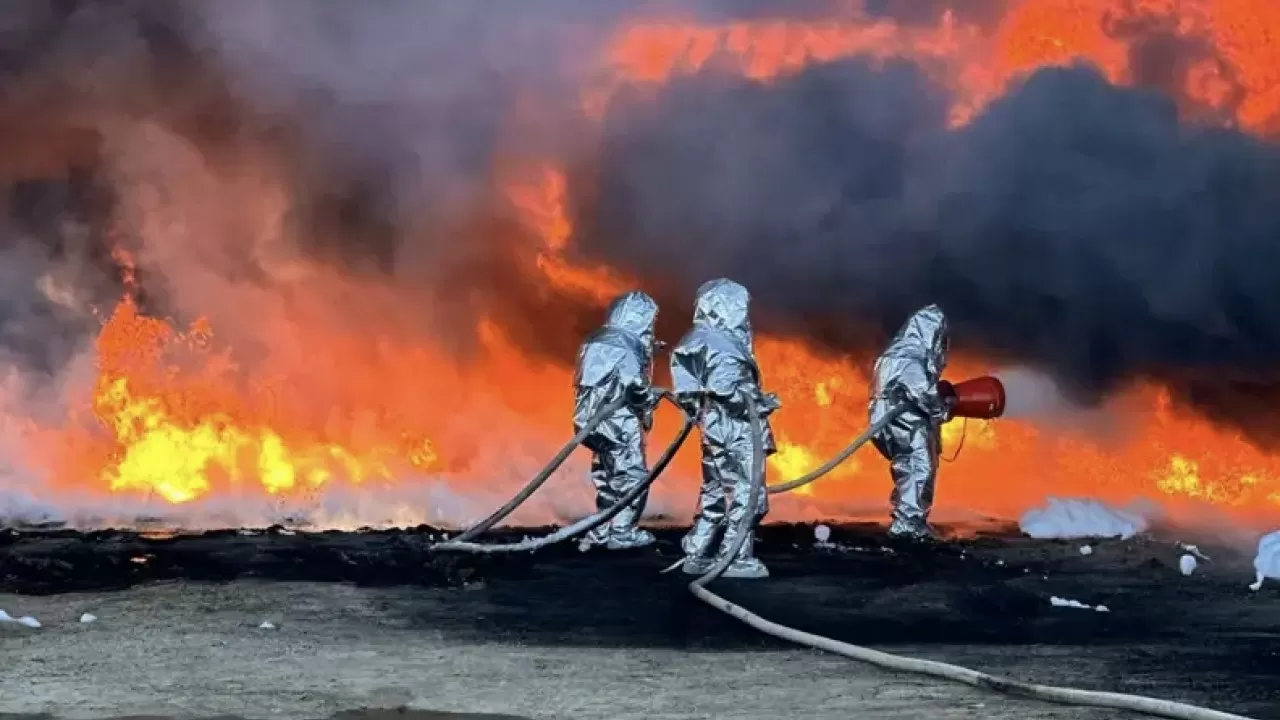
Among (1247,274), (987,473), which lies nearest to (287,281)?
(987,473)

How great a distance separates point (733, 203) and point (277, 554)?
682cm

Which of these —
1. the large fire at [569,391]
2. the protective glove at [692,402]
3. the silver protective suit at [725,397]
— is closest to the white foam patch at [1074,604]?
the silver protective suit at [725,397]

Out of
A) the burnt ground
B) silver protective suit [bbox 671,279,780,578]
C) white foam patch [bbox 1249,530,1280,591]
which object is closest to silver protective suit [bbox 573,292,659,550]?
the burnt ground

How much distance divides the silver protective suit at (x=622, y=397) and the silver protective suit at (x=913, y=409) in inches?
89.6

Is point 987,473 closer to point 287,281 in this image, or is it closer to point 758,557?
point 758,557

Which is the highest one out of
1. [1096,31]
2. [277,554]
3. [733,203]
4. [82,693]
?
[1096,31]

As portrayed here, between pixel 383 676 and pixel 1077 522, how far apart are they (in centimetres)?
896

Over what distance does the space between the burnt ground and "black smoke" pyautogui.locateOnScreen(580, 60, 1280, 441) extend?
325 centimetres

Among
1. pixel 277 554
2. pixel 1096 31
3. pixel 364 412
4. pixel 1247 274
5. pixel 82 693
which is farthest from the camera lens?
pixel 364 412

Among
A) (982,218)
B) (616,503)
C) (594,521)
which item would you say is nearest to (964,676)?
(594,521)

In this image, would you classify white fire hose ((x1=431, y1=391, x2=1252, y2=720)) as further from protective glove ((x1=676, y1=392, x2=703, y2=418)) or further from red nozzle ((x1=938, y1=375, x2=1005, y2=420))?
red nozzle ((x1=938, y1=375, x2=1005, y2=420))

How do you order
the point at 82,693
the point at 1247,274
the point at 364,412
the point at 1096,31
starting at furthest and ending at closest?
1. the point at 364,412
2. the point at 1096,31
3. the point at 1247,274
4. the point at 82,693

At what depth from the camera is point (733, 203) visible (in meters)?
16.2

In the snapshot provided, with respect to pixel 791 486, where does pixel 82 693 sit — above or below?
below
